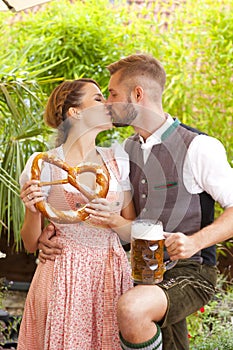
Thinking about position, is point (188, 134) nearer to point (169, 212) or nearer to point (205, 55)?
point (169, 212)

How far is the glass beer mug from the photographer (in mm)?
2182

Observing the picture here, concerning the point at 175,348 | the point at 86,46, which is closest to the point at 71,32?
the point at 86,46

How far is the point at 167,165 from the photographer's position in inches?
99.0

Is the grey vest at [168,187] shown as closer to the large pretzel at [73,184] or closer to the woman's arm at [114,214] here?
the woman's arm at [114,214]

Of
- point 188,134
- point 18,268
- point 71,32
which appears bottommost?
point 18,268

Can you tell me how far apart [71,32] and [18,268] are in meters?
1.80

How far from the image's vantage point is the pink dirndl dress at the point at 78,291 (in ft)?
7.90

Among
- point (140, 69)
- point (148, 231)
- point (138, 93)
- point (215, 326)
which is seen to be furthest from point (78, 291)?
point (215, 326)

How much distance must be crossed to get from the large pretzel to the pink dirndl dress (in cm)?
9

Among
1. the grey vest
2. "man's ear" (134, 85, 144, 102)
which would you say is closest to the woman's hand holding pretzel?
the grey vest

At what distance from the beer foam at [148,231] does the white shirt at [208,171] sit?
32cm

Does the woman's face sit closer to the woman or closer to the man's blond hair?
the woman

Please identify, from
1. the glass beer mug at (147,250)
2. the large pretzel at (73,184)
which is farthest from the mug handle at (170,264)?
the large pretzel at (73,184)

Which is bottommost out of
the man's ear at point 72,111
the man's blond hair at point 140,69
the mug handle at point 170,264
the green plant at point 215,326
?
the green plant at point 215,326
